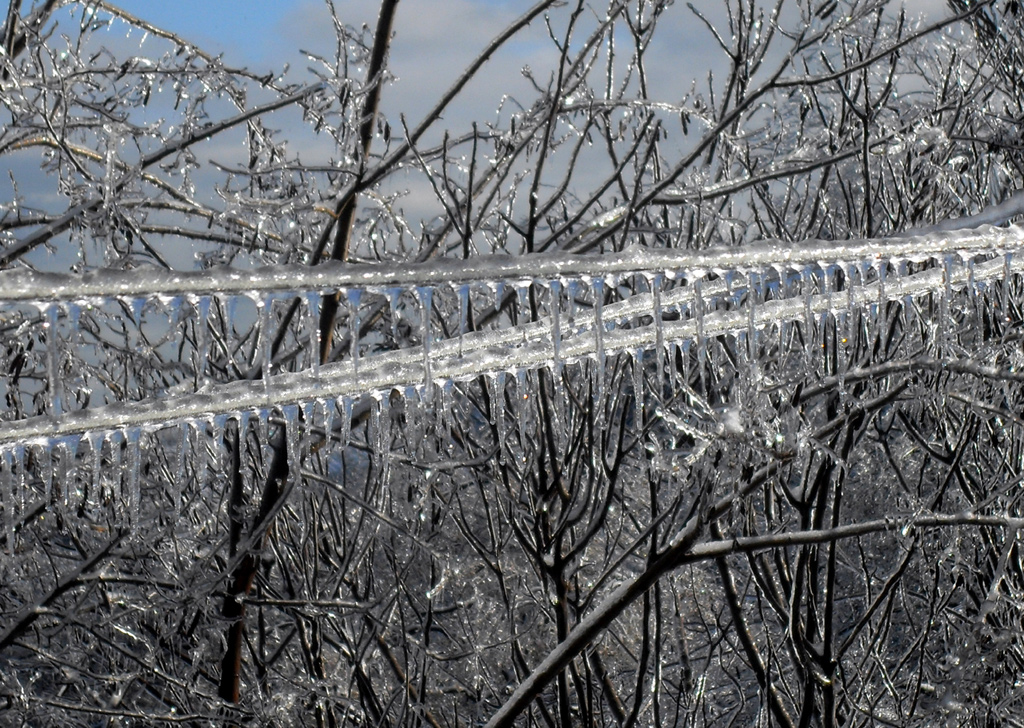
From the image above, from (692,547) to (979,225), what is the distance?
4.51 feet

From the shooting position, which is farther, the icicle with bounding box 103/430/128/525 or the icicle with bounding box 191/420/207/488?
the icicle with bounding box 103/430/128/525

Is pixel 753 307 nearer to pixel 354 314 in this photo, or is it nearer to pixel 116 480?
pixel 354 314

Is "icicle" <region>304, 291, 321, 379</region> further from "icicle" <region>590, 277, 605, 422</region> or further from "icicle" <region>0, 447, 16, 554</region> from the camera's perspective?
"icicle" <region>0, 447, 16, 554</region>

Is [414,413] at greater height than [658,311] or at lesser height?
lesser

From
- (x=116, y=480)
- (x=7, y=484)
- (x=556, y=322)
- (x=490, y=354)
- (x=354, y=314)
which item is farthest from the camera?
(x=116, y=480)

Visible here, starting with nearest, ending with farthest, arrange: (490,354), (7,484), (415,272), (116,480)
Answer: (415,272) < (7,484) < (490,354) < (116,480)

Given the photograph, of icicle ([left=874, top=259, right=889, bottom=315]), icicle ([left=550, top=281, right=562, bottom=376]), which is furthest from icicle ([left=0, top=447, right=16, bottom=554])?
icicle ([left=874, top=259, right=889, bottom=315])

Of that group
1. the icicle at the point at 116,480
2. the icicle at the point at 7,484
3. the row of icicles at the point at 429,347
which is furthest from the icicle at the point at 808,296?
the icicle at the point at 116,480

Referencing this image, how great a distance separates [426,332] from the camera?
1860 millimetres

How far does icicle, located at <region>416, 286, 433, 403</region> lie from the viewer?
1702mm

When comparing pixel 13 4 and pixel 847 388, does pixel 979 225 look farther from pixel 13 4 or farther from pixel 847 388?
pixel 13 4

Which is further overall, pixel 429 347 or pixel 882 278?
pixel 882 278

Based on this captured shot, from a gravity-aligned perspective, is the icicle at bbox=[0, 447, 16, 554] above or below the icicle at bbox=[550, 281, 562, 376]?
below

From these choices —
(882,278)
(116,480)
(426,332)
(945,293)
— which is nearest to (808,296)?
(882,278)
